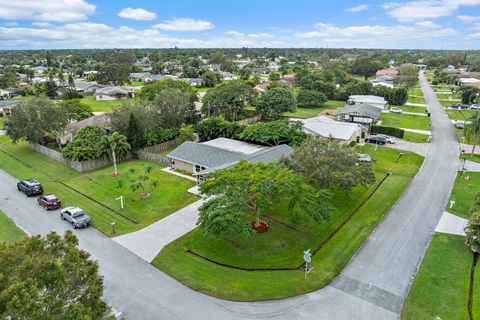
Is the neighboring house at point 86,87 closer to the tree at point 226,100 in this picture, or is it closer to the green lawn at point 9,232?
the tree at point 226,100

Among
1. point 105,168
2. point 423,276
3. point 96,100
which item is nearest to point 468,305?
point 423,276

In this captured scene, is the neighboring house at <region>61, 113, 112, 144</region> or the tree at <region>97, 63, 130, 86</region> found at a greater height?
the tree at <region>97, 63, 130, 86</region>

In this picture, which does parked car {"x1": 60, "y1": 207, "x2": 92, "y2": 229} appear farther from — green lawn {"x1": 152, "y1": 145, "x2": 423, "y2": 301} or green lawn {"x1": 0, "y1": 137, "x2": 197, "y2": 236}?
green lawn {"x1": 152, "y1": 145, "x2": 423, "y2": 301}

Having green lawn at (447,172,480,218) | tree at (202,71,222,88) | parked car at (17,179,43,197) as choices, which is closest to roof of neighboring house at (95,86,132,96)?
tree at (202,71,222,88)

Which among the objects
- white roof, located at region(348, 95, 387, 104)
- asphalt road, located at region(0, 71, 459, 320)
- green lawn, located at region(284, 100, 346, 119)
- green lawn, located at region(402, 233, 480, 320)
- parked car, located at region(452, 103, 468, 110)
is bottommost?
asphalt road, located at region(0, 71, 459, 320)

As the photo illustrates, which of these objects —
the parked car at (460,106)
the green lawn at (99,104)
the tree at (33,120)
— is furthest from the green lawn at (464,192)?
the green lawn at (99,104)

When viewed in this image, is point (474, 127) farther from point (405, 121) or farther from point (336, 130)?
point (405, 121)
